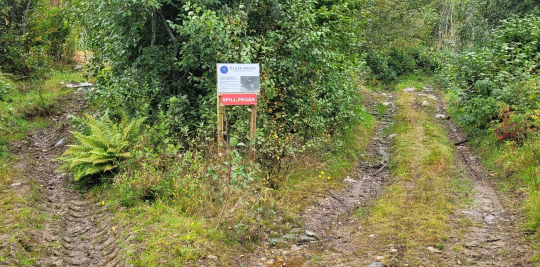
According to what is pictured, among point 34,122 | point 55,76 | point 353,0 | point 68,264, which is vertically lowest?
point 68,264

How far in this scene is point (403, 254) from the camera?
16.8ft

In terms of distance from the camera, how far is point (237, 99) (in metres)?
6.42

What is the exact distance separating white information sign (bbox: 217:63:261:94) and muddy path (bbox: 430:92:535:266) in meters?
3.86

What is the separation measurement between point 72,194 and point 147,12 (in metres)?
3.81

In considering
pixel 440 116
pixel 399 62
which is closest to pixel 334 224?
pixel 440 116

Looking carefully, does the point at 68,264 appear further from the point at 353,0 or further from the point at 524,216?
the point at 353,0

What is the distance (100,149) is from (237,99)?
2.74 meters

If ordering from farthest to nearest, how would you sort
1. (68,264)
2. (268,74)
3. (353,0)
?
1. (353,0)
2. (268,74)
3. (68,264)

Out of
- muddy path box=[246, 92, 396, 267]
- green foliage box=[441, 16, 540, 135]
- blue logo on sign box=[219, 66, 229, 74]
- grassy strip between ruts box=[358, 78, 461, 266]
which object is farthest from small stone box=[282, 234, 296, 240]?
green foliage box=[441, 16, 540, 135]

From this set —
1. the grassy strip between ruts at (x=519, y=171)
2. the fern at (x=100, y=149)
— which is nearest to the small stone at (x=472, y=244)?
Result: the grassy strip between ruts at (x=519, y=171)

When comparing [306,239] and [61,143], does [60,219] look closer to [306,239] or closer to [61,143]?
[306,239]

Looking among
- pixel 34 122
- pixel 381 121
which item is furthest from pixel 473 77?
pixel 34 122

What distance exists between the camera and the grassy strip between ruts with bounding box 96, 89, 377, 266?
4785 millimetres

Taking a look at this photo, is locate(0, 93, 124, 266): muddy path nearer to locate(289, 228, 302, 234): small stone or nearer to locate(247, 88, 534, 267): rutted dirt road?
locate(247, 88, 534, 267): rutted dirt road
